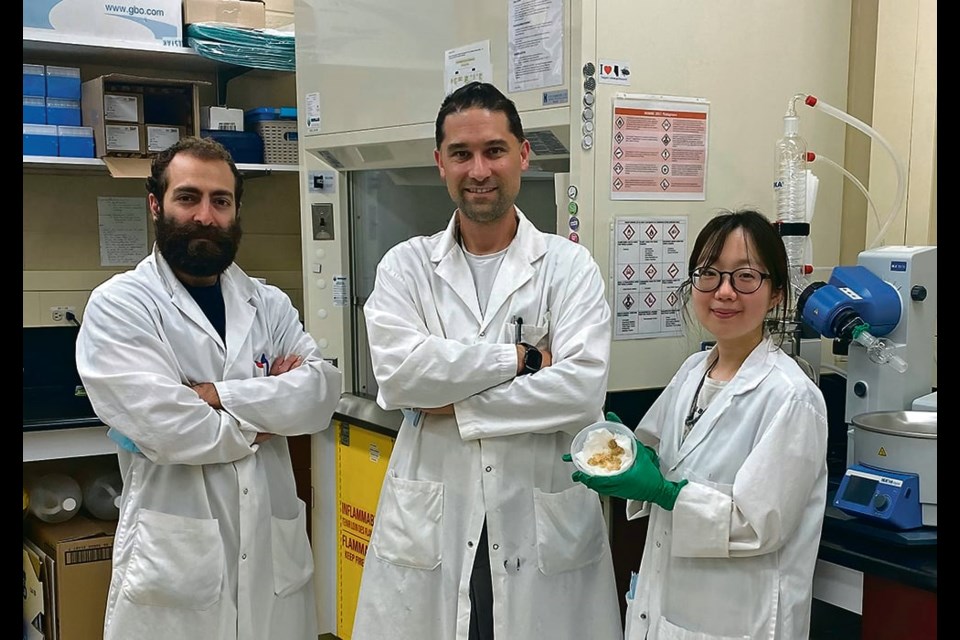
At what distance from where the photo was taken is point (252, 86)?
3.74 meters

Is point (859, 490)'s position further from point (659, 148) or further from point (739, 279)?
point (659, 148)

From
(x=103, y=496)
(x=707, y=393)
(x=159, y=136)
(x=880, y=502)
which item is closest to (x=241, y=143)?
(x=159, y=136)

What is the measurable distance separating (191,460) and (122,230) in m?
1.90

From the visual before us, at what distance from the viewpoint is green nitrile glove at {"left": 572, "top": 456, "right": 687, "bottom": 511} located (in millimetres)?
1516

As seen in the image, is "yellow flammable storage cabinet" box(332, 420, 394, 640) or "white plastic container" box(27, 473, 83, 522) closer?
"yellow flammable storage cabinet" box(332, 420, 394, 640)

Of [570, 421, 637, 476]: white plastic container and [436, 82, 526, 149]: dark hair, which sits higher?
[436, 82, 526, 149]: dark hair

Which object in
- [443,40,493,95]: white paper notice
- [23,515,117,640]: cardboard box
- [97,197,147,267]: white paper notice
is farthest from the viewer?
[97,197,147,267]: white paper notice

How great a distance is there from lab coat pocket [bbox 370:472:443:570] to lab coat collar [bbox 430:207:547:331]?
373 millimetres

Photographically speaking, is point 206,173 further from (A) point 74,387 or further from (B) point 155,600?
(A) point 74,387

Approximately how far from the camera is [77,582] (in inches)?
113

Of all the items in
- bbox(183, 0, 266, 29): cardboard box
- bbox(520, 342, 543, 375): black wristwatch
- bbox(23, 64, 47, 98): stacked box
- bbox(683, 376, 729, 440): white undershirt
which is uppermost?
bbox(183, 0, 266, 29): cardboard box

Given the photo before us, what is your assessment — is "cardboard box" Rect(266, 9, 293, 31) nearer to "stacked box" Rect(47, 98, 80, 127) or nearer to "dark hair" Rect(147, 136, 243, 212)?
"stacked box" Rect(47, 98, 80, 127)

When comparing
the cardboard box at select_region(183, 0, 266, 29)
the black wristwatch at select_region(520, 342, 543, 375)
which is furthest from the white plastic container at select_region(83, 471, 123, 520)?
the black wristwatch at select_region(520, 342, 543, 375)
